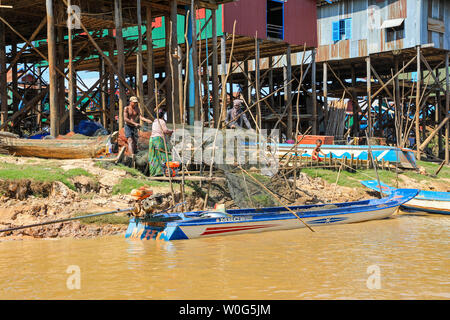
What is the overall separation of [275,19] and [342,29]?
11.2 feet

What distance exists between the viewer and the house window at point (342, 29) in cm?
2323

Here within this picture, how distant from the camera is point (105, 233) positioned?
9328 millimetres

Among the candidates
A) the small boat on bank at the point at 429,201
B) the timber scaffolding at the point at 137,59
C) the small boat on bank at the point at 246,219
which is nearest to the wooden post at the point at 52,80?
the timber scaffolding at the point at 137,59

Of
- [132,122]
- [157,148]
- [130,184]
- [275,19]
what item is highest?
[275,19]

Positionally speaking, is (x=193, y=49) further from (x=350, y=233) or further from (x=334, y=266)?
(x=334, y=266)

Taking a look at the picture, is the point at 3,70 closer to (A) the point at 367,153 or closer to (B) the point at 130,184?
(B) the point at 130,184

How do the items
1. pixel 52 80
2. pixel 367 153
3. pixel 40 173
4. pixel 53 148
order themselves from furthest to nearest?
pixel 367 153 < pixel 52 80 < pixel 53 148 < pixel 40 173

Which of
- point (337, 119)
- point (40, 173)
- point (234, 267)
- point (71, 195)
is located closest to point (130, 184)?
point (71, 195)

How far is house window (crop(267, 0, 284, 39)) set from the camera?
21.0 m

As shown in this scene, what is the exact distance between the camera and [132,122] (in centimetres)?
1154

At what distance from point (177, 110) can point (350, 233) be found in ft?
20.3

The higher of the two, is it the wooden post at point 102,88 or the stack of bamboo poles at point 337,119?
the wooden post at point 102,88

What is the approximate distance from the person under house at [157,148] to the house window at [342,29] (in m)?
14.6

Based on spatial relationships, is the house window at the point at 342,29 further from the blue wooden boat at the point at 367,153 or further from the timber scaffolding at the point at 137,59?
the blue wooden boat at the point at 367,153
